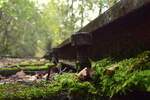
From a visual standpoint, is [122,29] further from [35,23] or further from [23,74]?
[35,23]

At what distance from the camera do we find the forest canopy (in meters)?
53.3

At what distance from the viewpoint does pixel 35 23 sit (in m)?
→ 71.5

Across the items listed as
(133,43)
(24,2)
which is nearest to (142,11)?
(133,43)

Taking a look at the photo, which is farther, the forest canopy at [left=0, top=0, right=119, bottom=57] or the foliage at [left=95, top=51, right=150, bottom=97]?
the forest canopy at [left=0, top=0, right=119, bottom=57]

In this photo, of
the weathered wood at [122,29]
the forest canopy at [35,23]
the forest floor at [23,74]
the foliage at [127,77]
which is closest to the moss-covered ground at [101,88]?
the foliage at [127,77]

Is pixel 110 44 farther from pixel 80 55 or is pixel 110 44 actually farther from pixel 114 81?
pixel 114 81

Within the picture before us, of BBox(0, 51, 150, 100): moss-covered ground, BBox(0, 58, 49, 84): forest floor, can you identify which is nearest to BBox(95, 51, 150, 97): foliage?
BBox(0, 51, 150, 100): moss-covered ground

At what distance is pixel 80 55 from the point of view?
451 centimetres

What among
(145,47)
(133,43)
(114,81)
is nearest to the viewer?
(114,81)

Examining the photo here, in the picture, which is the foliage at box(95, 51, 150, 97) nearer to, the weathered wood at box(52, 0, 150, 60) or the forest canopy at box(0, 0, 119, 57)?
the weathered wood at box(52, 0, 150, 60)

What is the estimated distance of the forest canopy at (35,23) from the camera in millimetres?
53344

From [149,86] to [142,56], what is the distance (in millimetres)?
856

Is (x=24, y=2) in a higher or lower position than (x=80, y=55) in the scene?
higher

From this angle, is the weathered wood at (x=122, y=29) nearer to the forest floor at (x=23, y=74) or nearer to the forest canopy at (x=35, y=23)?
the forest floor at (x=23, y=74)
